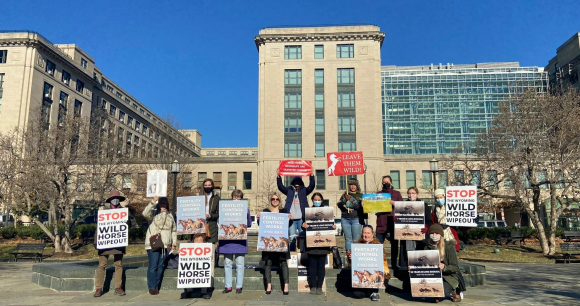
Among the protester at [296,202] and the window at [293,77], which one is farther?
the window at [293,77]

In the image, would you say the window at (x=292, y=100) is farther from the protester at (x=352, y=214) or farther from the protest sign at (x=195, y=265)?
the protest sign at (x=195, y=265)

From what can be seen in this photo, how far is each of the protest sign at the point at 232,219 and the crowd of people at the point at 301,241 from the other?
7.3 inches

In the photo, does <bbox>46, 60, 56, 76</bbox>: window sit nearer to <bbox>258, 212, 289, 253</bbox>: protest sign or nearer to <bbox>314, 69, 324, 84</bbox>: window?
<bbox>314, 69, 324, 84</bbox>: window

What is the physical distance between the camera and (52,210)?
81.4 feet

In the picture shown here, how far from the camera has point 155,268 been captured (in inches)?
376

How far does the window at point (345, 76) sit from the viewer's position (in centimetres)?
6097

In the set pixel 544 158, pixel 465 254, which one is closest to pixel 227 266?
pixel 465 254

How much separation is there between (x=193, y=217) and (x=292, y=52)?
55.3 m

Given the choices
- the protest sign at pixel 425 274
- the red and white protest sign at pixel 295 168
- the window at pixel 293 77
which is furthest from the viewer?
the window at pixel 293 77

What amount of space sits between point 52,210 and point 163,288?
729 inches

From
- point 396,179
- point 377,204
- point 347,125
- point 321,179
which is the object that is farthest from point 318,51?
point 377,204

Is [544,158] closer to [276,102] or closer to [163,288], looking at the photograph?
[163,288]

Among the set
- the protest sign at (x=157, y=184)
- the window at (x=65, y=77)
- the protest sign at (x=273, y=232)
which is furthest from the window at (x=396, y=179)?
the window at (x=65, y=77)

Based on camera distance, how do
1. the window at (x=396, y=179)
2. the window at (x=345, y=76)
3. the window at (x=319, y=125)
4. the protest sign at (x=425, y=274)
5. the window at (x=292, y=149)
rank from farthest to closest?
1. the window at (x=345, y=76)
2. the window at (x=319, y=125)
3. the window at (x=292, y=149)
4. the window at (x=396, y=179)
5. the protest sign at (x=425, y=274)
